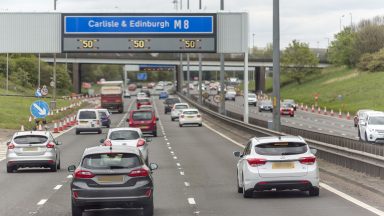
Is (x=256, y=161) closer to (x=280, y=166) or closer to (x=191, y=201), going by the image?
(x=280, y=166)

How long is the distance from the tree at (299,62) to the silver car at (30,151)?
116521 mm

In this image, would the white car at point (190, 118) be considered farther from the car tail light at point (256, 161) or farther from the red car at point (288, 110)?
the car tail light at point (256, 161)

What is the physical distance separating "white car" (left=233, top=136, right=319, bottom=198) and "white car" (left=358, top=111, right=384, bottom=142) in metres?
22.9

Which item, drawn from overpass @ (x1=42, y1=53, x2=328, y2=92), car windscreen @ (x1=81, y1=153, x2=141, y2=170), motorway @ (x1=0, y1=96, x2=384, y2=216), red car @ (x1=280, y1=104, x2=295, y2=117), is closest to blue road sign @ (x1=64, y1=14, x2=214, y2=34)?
motorway @ (x1=0, y1=96, x2=384, y2=216)

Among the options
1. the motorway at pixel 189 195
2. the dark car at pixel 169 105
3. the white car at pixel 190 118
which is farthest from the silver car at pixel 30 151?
the dark car at pixel 169 105

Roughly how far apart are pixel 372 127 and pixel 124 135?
16.1 m

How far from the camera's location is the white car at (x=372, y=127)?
41500 mm

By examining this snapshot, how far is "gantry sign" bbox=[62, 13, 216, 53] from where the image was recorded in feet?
182

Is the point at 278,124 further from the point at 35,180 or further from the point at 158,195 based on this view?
the point at 158,195

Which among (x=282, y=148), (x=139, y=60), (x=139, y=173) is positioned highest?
(x=139, y=60)

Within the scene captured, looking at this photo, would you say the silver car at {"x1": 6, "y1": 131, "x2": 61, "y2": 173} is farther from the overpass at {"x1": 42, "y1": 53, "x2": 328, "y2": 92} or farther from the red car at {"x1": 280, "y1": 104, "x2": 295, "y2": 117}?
the overpass at {"x1": 42, "y1": 53, "x2": 328, "y2": 92}

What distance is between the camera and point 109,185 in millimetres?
15875

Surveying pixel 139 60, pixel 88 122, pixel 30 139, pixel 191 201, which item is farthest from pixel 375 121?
pixel 139 60

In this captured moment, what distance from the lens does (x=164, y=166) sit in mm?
31078
